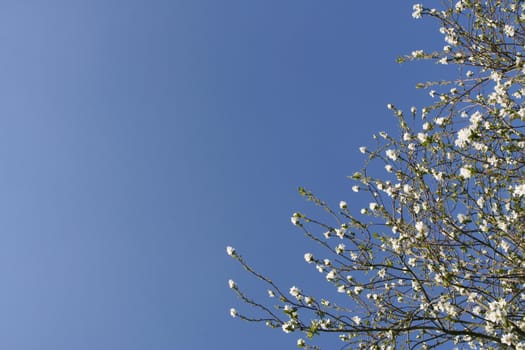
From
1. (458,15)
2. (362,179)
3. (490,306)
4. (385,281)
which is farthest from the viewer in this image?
(458,15)

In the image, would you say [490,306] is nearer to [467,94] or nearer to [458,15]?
[467,94]

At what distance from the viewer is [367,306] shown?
510 centimetres

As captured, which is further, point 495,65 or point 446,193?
point 495,65

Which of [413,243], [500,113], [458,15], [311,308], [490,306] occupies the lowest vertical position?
[490,306]

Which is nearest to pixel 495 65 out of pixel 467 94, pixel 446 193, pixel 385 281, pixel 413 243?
pixel 467 94

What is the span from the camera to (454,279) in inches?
192

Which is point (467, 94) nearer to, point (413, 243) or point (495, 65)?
point (495, 65)

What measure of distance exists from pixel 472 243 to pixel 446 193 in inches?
24.5

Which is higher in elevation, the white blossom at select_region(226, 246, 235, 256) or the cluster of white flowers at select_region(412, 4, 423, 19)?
the cluster of white flowers at select_region(412, 4, 423, 19)

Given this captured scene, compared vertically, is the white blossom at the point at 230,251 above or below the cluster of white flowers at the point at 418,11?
below

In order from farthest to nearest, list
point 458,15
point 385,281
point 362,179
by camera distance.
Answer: point 458,15
point 362,179
point 385,281

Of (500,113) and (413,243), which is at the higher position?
(500,113)

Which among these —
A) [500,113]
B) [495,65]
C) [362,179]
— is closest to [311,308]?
[362,179]

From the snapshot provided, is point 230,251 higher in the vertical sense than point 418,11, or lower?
lower
